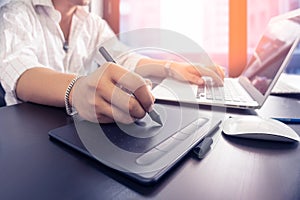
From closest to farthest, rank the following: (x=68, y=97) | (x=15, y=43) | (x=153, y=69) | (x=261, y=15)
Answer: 1. (x=68, y=97)
2. (x=15, y=43)
3. (x=153, y=69)
4. (x=261, y=15)

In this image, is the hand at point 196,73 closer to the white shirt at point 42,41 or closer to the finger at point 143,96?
the white shirt at point 42,41

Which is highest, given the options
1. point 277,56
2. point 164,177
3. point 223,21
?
point 223,21

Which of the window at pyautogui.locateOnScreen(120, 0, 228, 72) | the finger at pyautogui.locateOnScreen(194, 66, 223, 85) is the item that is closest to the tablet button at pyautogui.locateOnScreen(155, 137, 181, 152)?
the finger at pyautogui.locateOnScreen(194, 66, 223, 85)

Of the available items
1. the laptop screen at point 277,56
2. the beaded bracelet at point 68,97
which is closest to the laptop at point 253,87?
the laptop screen at point 277,56

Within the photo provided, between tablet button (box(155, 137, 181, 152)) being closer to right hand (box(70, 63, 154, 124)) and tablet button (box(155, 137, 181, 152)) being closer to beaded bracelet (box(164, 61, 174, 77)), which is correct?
right hand (box(70, 63, 154, 124))

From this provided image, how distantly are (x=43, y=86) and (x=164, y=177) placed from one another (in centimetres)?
41

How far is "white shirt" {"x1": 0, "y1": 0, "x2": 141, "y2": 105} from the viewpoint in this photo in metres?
0.65

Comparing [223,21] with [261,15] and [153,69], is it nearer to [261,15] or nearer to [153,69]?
[261,15]

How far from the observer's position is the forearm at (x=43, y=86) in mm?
555

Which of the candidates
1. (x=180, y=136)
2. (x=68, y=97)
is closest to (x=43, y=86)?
(x=68, y=97)

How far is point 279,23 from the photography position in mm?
907

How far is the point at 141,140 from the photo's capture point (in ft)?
1.27

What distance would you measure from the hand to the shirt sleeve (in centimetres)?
44

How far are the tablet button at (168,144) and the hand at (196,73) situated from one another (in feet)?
1.38
